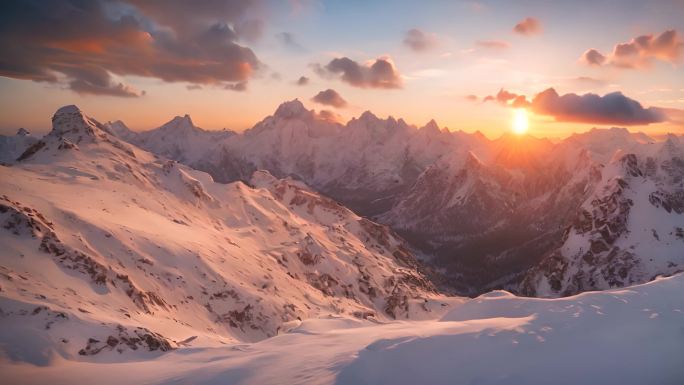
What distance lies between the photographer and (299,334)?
128ft

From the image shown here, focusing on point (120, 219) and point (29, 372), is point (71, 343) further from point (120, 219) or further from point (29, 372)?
point (120, 219)

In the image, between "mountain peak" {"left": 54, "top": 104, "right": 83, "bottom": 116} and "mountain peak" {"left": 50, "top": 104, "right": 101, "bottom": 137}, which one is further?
"mountain peak" {"left": 54, "top": 104, "right": 83, "bottom": 116}

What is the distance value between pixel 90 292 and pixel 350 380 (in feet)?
193

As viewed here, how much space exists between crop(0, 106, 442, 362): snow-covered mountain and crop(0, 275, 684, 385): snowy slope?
1629cm

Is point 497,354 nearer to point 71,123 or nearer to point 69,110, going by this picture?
point 71,123

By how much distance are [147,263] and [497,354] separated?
84.5m

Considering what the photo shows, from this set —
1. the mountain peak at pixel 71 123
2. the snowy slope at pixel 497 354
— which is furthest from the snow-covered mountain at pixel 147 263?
the snowy slope at pixel 497 354

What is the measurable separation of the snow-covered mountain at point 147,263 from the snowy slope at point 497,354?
53.4 ft

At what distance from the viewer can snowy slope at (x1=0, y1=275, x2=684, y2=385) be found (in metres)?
22.3

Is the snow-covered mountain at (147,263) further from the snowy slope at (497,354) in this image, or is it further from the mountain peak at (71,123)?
the snowy slope at (497,354)

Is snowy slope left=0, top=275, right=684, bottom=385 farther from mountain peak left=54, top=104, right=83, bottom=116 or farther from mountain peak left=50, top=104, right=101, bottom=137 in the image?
mountain peak left=54, top=104, right=83, bottom=116

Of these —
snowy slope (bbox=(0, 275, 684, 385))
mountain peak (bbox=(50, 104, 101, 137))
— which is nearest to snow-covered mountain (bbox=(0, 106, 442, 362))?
mountain peak (bbox=(50, 104, 101, 137))

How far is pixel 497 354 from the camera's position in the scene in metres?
24.2

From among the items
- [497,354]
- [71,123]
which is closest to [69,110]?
[71,123]
